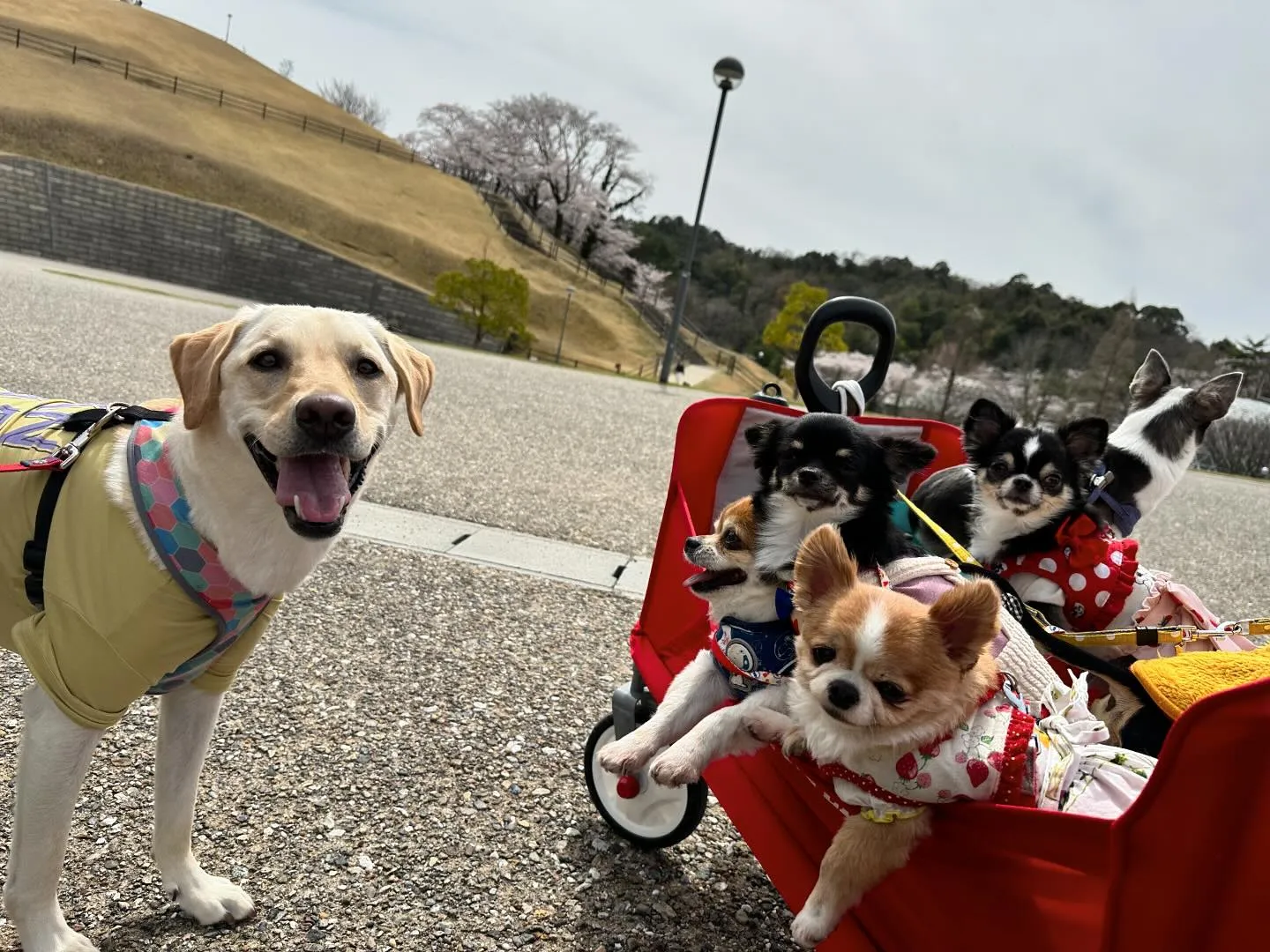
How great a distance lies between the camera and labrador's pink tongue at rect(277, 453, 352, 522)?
5.54 feet

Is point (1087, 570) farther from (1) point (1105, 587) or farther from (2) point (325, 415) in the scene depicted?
(2) point (325, 415)

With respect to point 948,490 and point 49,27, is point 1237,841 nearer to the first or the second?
point 948,490

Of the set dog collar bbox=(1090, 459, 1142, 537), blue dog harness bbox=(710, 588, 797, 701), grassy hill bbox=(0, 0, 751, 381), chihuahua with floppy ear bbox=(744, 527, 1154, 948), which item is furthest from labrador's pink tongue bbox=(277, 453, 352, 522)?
grassy hill bbox=(0, 0, 751, 381)

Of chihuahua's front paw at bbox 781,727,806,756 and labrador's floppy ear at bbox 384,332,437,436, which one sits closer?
chihuahua's front paw at bbox 781,727,806,756

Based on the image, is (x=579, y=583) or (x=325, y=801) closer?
(x=325, y=801)

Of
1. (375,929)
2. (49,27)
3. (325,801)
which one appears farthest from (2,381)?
(49,27)

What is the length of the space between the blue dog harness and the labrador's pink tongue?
98 centimetres

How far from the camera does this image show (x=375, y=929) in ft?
6.61

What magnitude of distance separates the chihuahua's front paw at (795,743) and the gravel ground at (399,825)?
0.92m

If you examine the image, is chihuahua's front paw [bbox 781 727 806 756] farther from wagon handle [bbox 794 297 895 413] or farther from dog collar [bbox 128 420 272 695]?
dog collar [bbox 128 420 272 695]

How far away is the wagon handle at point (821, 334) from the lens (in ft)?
7.84

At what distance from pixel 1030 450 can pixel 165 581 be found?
2.53 meters

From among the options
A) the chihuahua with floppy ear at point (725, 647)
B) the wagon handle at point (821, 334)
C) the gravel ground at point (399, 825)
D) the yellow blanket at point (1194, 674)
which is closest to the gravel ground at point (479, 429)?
the gravel ground at point (399, 825)

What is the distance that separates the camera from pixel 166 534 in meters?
1.64
